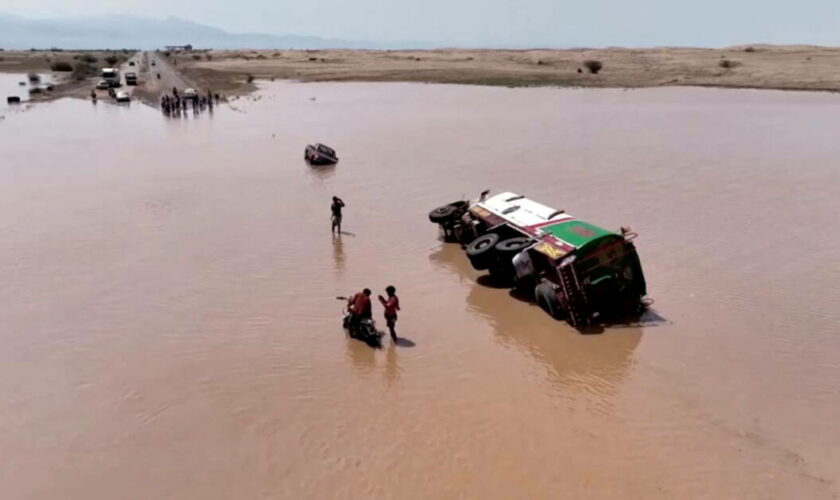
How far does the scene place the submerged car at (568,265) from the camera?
48.6 ft

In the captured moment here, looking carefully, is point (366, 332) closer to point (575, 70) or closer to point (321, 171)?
point (321, 171)

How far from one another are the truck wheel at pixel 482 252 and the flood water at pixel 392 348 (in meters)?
0.71

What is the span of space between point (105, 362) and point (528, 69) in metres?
81.9

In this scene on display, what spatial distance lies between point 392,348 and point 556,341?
3.26m

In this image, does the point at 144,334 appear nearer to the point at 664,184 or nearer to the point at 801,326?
the point at 801,326

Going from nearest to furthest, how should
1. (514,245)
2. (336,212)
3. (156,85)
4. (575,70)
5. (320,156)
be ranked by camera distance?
(514,245), (336,212), (320,156), (156,85), (575,70)

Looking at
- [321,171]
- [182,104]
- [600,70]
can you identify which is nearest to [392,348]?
[321,171]

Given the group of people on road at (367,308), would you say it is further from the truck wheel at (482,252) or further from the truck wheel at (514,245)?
the truck wheel at (514,245)

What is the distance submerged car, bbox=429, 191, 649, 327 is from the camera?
48.6 feet

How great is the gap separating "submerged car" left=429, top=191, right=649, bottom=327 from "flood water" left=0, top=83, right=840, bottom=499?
536 mm

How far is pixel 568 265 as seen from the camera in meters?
14.7

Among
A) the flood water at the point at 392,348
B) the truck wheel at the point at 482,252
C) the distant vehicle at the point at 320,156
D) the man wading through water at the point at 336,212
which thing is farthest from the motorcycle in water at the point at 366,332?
the distant vehicle at the point at 320,156

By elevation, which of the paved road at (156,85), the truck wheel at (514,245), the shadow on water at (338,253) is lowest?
the shadow on water at (338,253)

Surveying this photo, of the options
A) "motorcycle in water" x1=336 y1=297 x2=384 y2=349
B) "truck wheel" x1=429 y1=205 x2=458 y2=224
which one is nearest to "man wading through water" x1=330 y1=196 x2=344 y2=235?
"truck wheel" x1=429 y1=205 x2=458 y2=224
